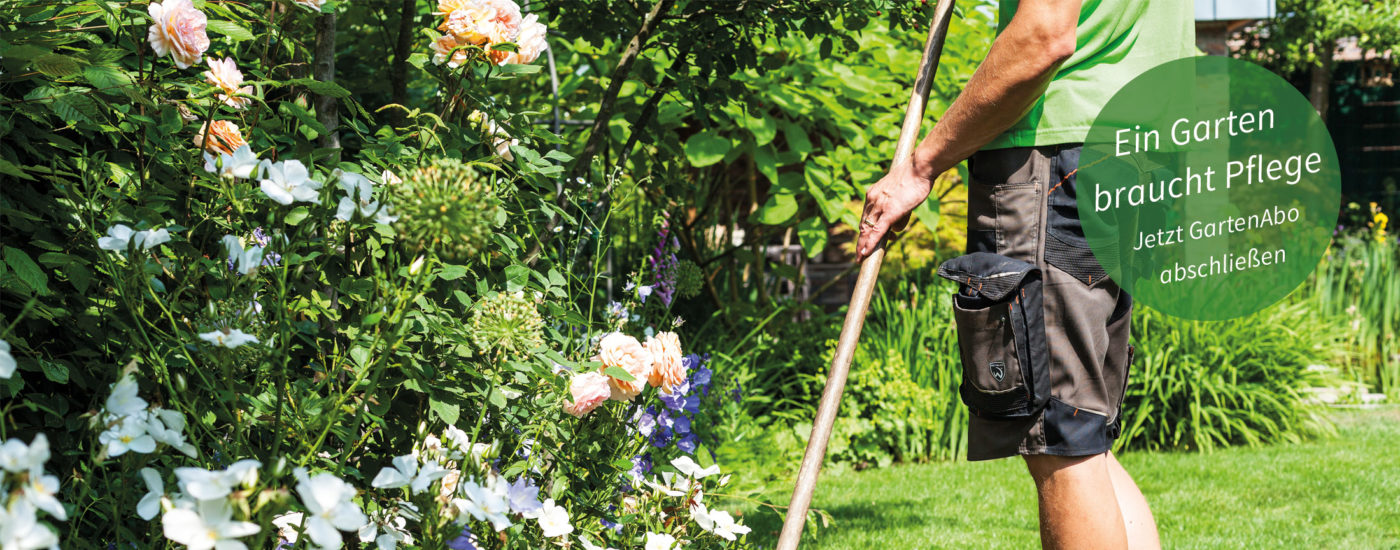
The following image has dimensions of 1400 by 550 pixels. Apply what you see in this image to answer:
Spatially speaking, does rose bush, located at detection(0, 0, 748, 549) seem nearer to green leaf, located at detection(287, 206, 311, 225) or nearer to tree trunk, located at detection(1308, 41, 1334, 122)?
green leaf, located at detection(287, 206, 311, 225)

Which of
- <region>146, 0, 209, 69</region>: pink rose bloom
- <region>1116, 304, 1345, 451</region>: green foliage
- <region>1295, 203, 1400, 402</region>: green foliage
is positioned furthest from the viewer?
<region>1295, 203, 1400, 402</region>: green foliage

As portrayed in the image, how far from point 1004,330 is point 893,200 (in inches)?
12.0

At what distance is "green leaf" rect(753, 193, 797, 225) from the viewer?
3.88 metres

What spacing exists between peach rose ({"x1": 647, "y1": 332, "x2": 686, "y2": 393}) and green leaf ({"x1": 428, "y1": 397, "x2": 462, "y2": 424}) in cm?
40

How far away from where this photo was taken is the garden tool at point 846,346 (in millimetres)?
1728

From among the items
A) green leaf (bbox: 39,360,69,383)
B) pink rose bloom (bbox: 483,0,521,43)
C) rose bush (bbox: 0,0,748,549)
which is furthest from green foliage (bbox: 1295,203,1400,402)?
green leaf (bbox: 39,360,69,383)

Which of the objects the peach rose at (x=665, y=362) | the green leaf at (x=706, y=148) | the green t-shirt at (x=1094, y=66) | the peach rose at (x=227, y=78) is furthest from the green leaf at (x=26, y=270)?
the green leaf at (x=706, y=148)

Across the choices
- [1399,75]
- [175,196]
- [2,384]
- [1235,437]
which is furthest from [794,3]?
[1399,75]

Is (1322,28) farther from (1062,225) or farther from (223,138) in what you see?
(223,138)

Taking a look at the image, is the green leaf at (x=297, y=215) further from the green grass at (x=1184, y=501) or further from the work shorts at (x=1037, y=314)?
the green grass at (x=1184, y=501)

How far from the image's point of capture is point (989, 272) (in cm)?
172

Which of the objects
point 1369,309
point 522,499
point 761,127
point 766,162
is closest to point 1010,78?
point 522,499

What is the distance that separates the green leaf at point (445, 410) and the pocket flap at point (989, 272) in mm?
813

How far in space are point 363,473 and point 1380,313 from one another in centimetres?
704
